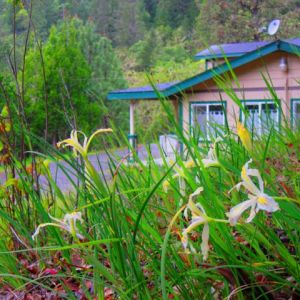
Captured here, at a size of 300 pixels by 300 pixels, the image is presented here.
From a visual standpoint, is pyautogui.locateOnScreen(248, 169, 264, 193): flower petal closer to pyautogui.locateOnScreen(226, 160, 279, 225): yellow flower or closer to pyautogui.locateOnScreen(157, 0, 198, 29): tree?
pyautogui.locateOnScreen(226, 160, 279, 225): yellow flower

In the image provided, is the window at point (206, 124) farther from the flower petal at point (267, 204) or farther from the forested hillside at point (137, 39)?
the forested hillside at point (137, 39)

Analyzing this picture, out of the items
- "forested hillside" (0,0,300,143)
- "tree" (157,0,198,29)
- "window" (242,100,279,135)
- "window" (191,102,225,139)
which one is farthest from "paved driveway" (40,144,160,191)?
"tree" (157,0,198,29)

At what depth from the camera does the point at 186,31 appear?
42906 millimetres

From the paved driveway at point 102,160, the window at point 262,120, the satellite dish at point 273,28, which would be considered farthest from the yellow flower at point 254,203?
the satellite dish at point 273,28

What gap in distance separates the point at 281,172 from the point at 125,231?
2.61 ft

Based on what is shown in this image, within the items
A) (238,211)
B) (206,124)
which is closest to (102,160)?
(206,124)

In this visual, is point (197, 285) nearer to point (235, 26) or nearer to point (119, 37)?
point (235, 26)

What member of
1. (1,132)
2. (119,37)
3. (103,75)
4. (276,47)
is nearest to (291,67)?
(276,47)

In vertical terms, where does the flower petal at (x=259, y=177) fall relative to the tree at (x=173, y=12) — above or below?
below

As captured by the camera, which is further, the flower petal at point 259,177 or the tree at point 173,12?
the tree at point 173,12

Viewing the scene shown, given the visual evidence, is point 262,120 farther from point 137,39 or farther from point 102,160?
point 137,39

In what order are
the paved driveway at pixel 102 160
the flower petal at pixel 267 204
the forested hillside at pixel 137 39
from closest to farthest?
the flower petal at pixel 267 204
the paved driveway at pixel 102 160
the forested hillside at pixel 137 39

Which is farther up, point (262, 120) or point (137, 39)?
point (262, 120)

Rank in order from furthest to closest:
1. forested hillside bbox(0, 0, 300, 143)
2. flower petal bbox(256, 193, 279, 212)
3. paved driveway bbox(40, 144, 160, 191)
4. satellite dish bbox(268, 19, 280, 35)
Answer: forested hillside bbox(0, 0, 300, 143)
satellite dish bbox(268, 19, 280, 35)
paved driveway bbox(40, 144, 160, 191)
flower petal bbox(256, 193, 279, 212)
